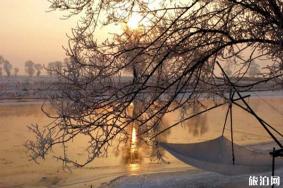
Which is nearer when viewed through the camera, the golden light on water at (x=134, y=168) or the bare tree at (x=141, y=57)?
the bare tree at (x=141, y=57)

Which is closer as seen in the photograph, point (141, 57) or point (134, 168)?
point (141, 57)

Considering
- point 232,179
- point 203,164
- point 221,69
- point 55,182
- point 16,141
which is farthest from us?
point 16,141

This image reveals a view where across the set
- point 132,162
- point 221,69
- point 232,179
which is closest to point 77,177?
point 132,162

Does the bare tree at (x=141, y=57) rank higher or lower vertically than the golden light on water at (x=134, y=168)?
higher

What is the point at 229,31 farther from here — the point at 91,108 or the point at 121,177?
the point at 121,177

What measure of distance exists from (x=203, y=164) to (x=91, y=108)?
9.13ft

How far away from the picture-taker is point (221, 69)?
6.57 metres

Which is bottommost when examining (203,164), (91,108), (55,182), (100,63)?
(55,182)

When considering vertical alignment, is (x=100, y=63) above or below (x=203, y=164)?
above

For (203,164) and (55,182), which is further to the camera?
(55,182)

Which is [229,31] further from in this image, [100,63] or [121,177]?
[121,177]

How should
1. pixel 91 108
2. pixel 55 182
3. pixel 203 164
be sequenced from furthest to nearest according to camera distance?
pixel 55 182, pixel 203 164, pixel 91 108

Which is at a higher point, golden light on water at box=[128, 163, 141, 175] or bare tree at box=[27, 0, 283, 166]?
bare tree at box=[27, 0, 283, 166]

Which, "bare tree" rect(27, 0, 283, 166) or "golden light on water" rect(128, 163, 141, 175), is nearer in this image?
"bare tree" rect(27, 0, 283, 166)
